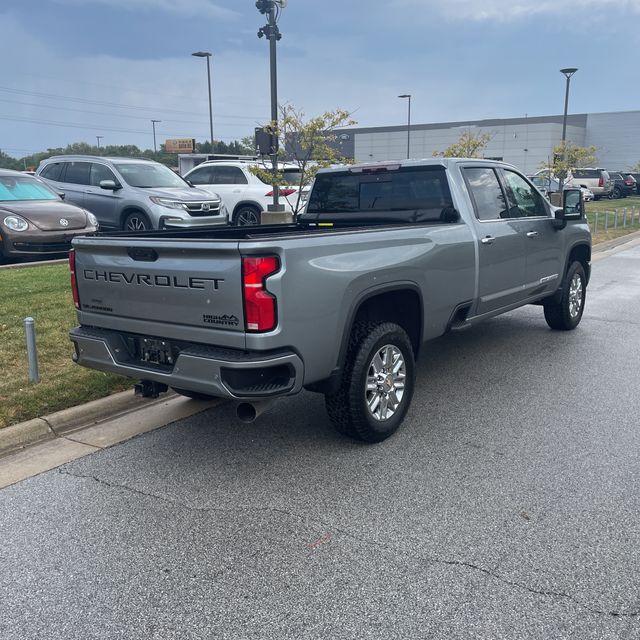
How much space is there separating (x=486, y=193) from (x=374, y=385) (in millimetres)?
2527

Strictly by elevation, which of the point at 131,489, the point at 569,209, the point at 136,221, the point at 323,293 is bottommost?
the point at 131,489

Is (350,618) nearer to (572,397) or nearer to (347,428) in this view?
(347,428)

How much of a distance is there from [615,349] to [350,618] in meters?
5.33

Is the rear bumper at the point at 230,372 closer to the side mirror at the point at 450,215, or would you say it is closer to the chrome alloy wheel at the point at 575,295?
the side mirror at the point at 450,215

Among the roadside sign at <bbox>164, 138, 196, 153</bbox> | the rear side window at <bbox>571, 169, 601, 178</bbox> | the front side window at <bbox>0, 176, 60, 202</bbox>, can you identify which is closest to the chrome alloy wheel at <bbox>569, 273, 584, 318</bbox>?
the front side window at <bbox>0, 176, 60, 202</bbox>

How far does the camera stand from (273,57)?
14633 millimetres

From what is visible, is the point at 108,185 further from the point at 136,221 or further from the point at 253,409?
the point at 253,409

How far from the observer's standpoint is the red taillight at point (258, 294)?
11.9ft

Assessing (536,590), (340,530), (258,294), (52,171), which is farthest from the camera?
(52,171)

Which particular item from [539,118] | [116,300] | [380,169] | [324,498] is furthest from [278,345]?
[539,118]

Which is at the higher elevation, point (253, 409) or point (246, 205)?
point (246, 205)

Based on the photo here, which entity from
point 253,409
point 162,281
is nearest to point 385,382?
point 253,409

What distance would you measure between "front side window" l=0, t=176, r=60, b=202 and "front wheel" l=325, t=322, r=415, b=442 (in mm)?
8759

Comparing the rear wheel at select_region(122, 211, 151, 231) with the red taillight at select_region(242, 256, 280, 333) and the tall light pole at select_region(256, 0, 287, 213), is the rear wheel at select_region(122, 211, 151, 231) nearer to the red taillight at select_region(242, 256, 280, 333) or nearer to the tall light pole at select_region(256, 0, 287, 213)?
the tall light pole at select_region(256, 0, 287, 213)
